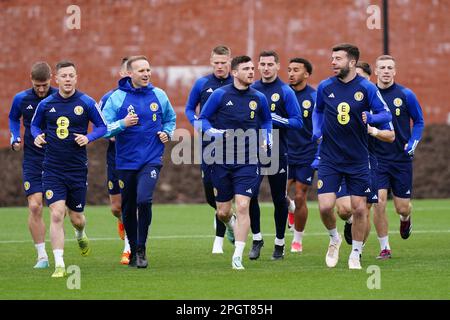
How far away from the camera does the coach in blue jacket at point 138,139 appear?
13.4 m

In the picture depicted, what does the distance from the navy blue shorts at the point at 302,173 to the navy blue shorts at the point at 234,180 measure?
8.04ft

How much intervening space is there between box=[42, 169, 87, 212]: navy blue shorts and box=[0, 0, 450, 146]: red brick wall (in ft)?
57.4

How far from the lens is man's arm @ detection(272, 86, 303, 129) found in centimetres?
1456

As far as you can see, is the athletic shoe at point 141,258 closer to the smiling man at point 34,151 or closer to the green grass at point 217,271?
the green grass at point 217,271

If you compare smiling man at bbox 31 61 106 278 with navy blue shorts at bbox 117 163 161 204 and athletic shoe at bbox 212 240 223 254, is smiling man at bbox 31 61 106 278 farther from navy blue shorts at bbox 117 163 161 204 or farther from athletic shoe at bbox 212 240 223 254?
athletic shoe at bbox 212 240 223 254

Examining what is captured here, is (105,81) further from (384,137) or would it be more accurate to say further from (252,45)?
(384,137)

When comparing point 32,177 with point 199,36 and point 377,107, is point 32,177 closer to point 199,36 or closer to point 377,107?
point 377,107

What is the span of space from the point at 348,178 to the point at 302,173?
9.57ft

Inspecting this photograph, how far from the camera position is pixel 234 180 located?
13.3 meters

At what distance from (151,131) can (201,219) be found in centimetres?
864

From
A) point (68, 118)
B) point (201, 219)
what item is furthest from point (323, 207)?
point (201, 219)

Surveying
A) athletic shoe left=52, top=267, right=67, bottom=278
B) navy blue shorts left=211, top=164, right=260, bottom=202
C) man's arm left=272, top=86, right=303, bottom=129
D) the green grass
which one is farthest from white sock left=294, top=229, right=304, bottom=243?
athletic shoe left=52, top=267, right=67, bottom=278

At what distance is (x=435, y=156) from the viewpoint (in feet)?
95.5

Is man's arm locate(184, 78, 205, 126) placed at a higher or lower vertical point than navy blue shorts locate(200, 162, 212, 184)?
higher
